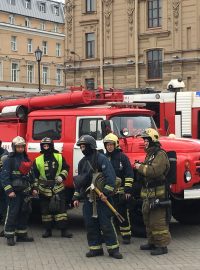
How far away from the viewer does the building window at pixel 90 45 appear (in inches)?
1894

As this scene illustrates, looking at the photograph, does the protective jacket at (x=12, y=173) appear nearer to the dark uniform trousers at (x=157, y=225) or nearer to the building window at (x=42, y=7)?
the dark uniform trousers at (x=157, y=225)

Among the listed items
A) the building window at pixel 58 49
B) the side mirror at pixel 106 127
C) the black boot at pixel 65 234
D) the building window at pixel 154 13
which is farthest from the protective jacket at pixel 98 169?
the building window at pixel 58 49

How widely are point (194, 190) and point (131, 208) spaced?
48.8 inches

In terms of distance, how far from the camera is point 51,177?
1098 centimetres

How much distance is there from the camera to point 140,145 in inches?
444

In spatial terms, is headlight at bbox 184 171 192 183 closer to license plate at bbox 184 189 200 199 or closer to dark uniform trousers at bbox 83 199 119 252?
license plate at bbox 184 189 200 199

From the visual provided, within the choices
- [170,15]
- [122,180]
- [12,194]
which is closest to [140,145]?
[122,180]

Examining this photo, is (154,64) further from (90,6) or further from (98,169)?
(98,169)

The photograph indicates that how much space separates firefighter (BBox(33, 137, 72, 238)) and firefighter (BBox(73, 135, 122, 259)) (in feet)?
5.10

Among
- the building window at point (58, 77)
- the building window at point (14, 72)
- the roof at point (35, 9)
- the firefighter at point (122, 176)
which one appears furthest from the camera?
the building window at point (58, 77)

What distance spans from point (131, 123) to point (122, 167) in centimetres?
170

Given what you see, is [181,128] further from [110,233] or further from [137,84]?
[137,84]

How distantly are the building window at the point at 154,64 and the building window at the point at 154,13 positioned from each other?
2.21 metres

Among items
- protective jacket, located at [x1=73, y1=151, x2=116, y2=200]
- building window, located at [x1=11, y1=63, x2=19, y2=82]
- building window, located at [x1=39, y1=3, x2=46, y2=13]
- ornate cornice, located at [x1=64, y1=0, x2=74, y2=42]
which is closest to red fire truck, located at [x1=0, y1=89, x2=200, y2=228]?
protective jacket, located at [x1=73, y1=151, x2=116, y2=200]
